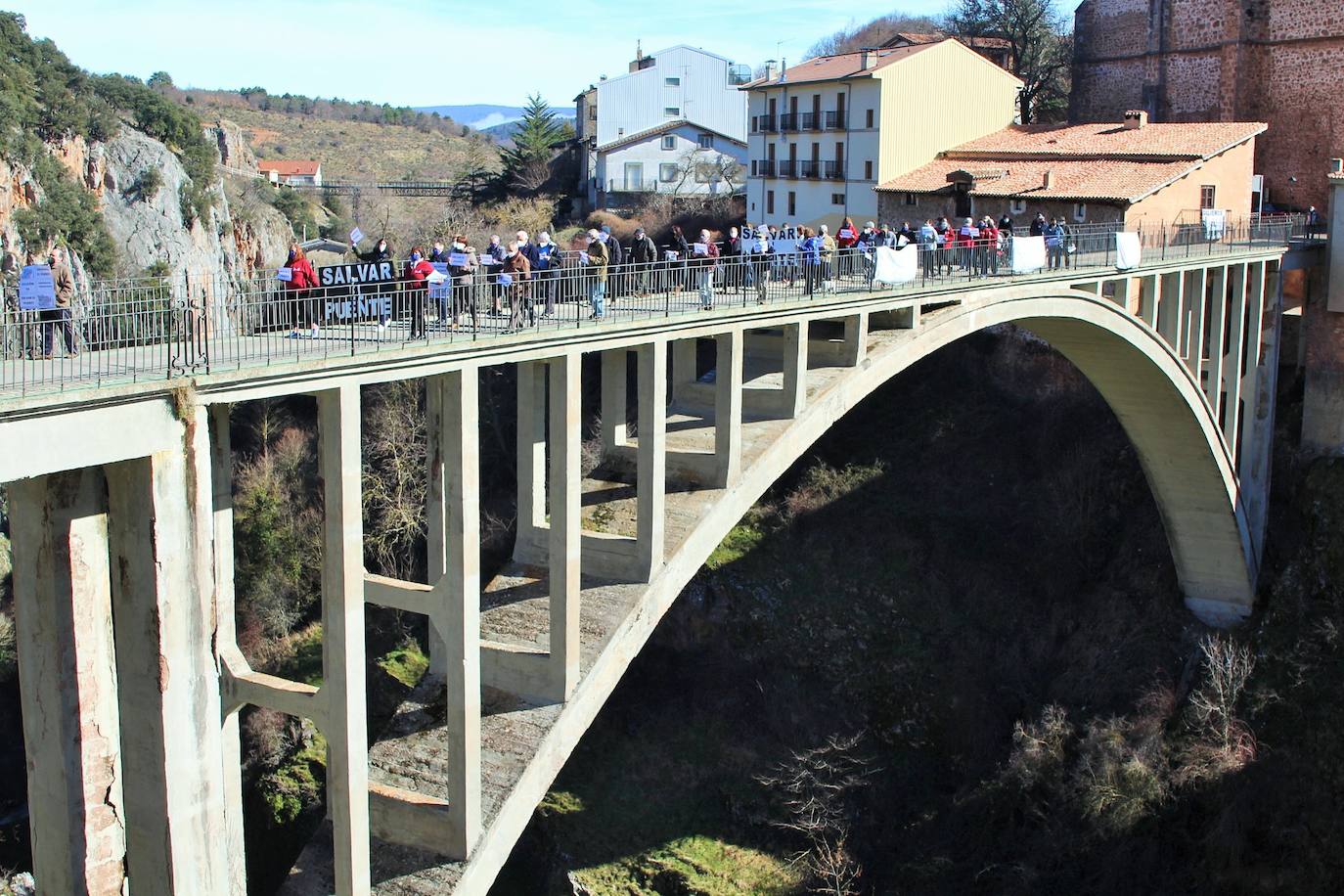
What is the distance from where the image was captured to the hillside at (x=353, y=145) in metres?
93.4

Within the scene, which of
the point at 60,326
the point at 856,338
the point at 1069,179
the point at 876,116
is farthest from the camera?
the point at 876,116

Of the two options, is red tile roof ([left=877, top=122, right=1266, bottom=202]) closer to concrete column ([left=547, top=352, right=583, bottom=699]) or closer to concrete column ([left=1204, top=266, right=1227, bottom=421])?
concrete column ([left=1204, top=266, right=1227, bottom=421])

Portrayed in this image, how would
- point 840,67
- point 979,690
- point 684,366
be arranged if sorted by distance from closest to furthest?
1. point 684,366
2. point 979,690
3. point 840,67

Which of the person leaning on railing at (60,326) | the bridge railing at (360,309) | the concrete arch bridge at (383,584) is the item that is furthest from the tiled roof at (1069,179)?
the person leaning on railing at (60,326)

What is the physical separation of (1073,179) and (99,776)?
2899 centimetres

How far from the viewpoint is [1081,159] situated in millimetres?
36531

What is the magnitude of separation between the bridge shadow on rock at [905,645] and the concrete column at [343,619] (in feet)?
58.8

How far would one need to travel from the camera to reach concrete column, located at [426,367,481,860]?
42.1 feet

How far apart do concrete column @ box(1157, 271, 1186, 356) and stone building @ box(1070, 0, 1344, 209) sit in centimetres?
1447

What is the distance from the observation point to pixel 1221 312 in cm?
2694

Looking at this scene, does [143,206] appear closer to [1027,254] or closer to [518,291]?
[1027,254]

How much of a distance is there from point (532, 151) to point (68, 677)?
54.8 meters

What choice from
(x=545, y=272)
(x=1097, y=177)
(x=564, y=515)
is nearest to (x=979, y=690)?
(x=1097, y=177)

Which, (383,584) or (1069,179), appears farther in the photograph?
(1069,179)
